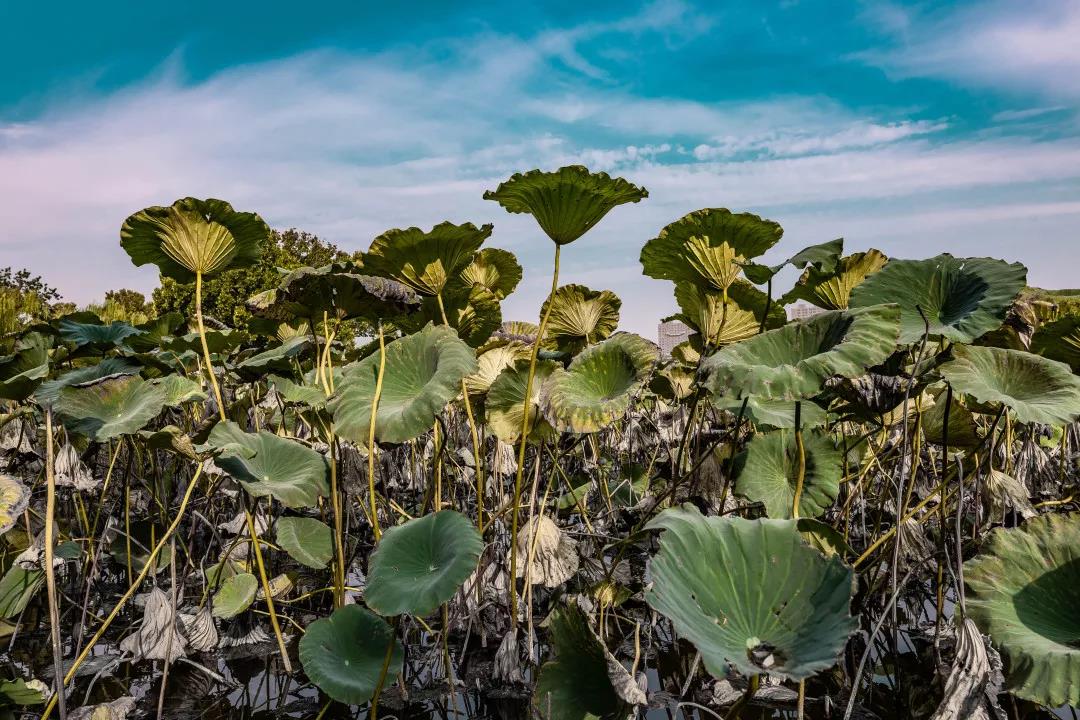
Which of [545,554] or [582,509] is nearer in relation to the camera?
[545,554]

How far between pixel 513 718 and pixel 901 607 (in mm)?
1977

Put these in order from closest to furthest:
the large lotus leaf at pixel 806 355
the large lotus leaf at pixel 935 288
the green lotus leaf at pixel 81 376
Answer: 1. the large lotus leaf at pixel 806 355
2. the large lotus leaf at pixel 935 288
3. the green lotus leaf at pixel 81 376

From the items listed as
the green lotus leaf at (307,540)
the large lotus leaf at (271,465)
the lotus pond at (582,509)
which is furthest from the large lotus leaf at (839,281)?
the green lotus leaf at (307,540)

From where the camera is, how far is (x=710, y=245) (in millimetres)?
2295

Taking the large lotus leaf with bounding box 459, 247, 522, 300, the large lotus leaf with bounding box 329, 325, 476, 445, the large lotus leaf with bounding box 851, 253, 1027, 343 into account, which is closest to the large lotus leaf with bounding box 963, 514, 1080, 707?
the large lotus leaf with bounding box 851, 253, 1027, 343

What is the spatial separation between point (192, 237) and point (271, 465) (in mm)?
838

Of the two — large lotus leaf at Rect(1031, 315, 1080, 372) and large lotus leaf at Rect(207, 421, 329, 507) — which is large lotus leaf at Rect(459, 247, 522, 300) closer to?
large lotus leaf at Rect(207, 421, 329, 507)

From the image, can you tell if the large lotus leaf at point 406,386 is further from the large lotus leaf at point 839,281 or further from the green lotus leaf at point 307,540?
the large lotus leaf at point 839,281

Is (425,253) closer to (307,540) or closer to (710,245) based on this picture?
(710,245)

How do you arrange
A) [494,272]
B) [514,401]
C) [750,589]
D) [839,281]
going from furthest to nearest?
[494,272] → [514,401] → [839,281] → [750,589]

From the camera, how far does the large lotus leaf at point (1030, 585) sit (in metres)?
1.59

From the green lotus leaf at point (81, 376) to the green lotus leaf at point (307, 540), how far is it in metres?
0.84

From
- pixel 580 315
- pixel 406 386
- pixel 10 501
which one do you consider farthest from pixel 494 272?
pixel 10 501

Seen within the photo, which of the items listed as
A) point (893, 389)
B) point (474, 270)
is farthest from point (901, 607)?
point (474, 270)
